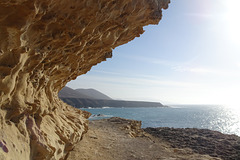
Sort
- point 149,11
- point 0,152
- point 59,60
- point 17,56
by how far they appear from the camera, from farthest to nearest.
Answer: point 149,11 → point 59,60 → point 17,56 → point 0,152

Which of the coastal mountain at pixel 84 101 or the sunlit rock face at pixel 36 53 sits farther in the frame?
the coastal mountain at pixel 84 101

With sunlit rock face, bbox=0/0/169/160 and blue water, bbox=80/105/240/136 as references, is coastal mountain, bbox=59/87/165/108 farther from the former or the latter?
sunlit rock face, bbox=0/0/169/160

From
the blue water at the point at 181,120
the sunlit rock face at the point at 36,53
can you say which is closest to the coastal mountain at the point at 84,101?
the blue water at the point at 181,120

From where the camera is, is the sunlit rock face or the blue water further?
the blue water

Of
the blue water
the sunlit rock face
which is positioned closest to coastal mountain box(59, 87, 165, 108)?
the blue water

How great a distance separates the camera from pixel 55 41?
19.7 ft

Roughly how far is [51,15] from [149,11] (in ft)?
19.0

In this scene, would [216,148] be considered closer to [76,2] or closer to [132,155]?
[132,155]

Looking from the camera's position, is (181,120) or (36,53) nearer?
(36,53)

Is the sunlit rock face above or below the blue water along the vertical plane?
above

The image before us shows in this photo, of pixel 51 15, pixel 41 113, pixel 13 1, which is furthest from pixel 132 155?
pixel 13 1

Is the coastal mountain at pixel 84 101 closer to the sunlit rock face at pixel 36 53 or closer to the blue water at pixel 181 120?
the blue water at pixel 181 120

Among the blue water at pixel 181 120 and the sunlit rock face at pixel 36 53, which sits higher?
the sunlit rock face at pixel 36 53

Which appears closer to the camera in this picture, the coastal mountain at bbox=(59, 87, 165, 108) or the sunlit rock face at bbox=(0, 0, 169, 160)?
the sunlit rock face at bbox=(0, 0, 169, 160)
